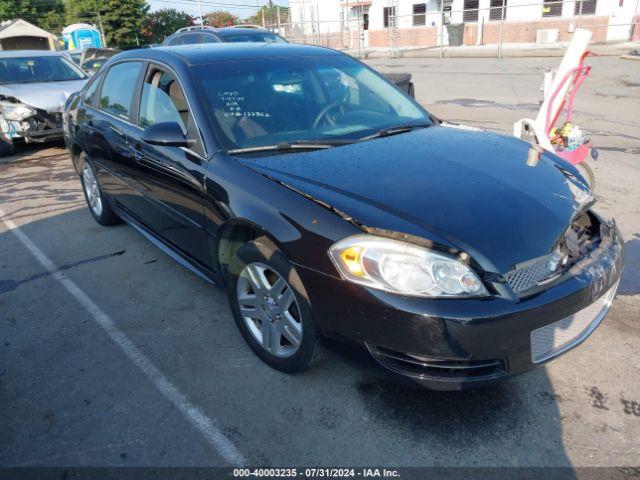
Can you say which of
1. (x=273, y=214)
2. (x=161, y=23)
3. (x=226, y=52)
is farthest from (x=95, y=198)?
(x=161, y=23)

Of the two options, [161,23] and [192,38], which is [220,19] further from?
[192,38]

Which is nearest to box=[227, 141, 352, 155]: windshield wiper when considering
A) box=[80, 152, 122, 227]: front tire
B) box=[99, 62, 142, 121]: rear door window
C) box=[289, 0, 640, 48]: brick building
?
box=[99, 62, 142, 121]: rear door window

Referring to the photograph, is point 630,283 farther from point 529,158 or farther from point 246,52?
point 246,52

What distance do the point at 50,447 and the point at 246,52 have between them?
270 cm

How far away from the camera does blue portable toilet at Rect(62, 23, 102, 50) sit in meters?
32.7

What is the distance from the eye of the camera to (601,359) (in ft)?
9.51

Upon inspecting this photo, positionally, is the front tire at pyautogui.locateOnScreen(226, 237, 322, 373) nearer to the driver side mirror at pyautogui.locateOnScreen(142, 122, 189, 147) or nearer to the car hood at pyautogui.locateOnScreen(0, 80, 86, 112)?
the driver side mirror at pyautogui.locateOnScreen(142, 122, 189, 147)

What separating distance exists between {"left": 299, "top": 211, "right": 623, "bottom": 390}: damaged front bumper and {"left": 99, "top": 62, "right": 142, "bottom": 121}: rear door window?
2.49 m

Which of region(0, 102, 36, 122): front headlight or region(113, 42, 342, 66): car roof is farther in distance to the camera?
region(0, 102, 36, 122): front headlight

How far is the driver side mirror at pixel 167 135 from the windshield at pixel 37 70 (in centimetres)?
768

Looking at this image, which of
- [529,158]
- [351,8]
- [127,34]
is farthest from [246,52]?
[127,34]

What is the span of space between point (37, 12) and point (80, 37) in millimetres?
33167

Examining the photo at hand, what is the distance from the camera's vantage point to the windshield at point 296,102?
10.5ft

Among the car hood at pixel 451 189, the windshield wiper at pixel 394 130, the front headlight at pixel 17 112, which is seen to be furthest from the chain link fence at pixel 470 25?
the car hood at pixel 451 189
